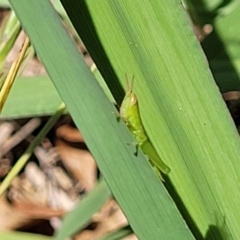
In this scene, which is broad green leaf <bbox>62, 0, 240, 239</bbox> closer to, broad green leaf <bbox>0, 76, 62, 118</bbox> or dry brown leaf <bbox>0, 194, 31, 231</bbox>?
broad green leaf <bbox>0, 76, 62, 118</bbox>

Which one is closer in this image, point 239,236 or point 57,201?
point 239,236

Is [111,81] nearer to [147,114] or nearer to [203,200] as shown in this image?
[147,114]

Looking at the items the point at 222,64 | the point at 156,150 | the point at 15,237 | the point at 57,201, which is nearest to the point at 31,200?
the point at 57,201

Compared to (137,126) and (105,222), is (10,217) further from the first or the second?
(137,126)

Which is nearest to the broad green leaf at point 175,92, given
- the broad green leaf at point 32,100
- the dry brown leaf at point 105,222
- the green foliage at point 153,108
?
the green foliage at point 153,108

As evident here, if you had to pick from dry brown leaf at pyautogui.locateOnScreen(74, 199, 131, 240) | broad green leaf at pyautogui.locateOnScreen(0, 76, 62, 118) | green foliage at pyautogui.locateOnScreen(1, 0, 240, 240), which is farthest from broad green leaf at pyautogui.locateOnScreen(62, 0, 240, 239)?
dry brown leaf at pyautogui.locateOnScreen(74, 199, 131, 240)
